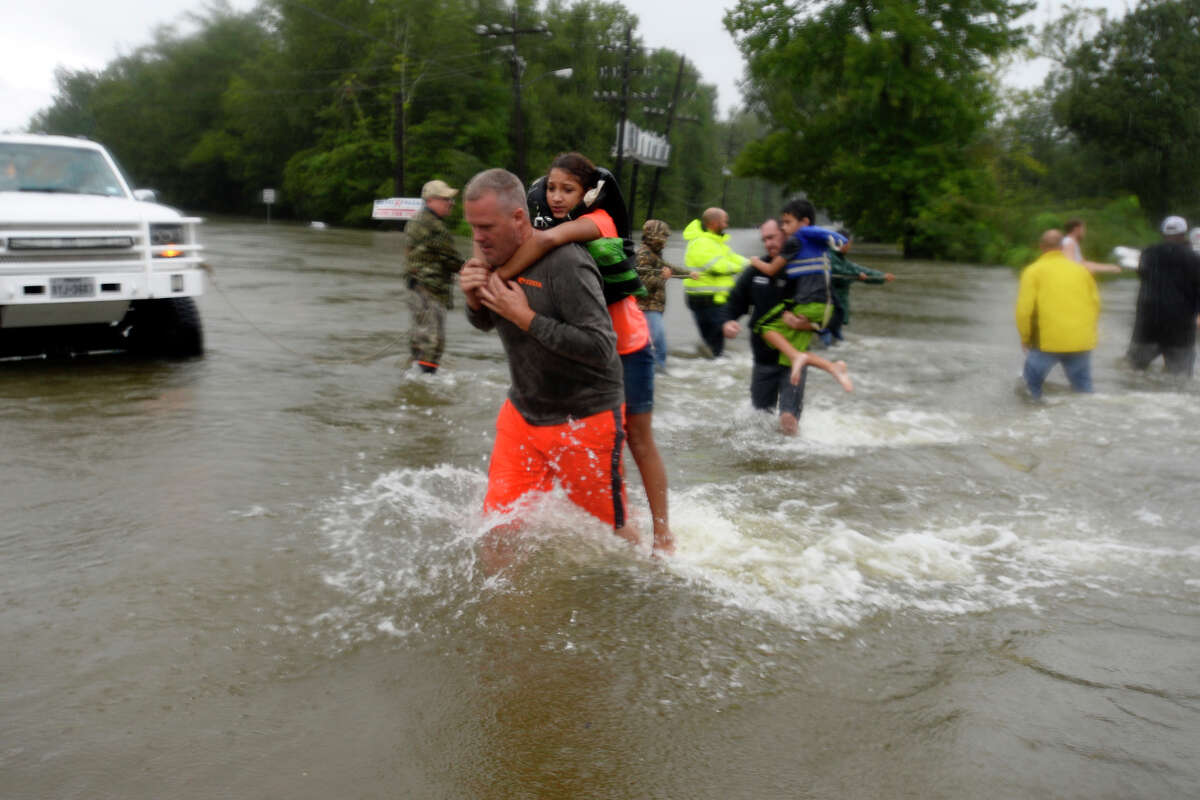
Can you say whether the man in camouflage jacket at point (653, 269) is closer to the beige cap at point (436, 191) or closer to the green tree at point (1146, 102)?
the beige cap at point (436, 191)

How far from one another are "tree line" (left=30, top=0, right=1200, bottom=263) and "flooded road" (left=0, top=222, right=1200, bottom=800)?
33633 mm

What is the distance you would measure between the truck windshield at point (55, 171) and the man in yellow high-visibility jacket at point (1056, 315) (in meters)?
8.75

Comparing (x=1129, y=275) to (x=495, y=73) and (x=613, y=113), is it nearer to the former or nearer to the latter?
(x=495, y=73)

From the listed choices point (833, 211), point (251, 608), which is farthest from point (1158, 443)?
point (833, 211)

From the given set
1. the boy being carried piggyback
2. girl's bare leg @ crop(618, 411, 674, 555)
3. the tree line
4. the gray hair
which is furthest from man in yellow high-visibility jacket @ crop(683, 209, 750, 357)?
the tree line

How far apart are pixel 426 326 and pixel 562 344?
587cm

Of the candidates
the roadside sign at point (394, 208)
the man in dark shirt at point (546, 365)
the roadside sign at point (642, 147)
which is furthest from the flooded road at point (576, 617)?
the roadside sign at point (642, 147)

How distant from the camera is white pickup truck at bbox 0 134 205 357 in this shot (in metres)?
8.56

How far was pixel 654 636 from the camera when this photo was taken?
13.1 feet

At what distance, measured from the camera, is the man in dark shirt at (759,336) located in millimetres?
7551

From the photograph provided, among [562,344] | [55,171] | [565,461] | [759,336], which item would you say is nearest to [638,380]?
[565,461]

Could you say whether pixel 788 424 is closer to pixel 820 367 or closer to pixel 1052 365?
pixel 820 367

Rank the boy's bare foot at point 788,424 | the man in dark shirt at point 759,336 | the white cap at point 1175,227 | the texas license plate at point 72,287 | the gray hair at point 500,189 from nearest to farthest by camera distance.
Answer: the gray hair at point 500,189, the man in dark shirt at point 759,336, the boy's bare foot at point 788,424, the texas license plate at point 72,287, the white cap at point 1175,227

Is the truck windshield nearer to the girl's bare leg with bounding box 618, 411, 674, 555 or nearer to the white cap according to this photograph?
the girl's bare leg with bounding box 618, 411, 674, 555
